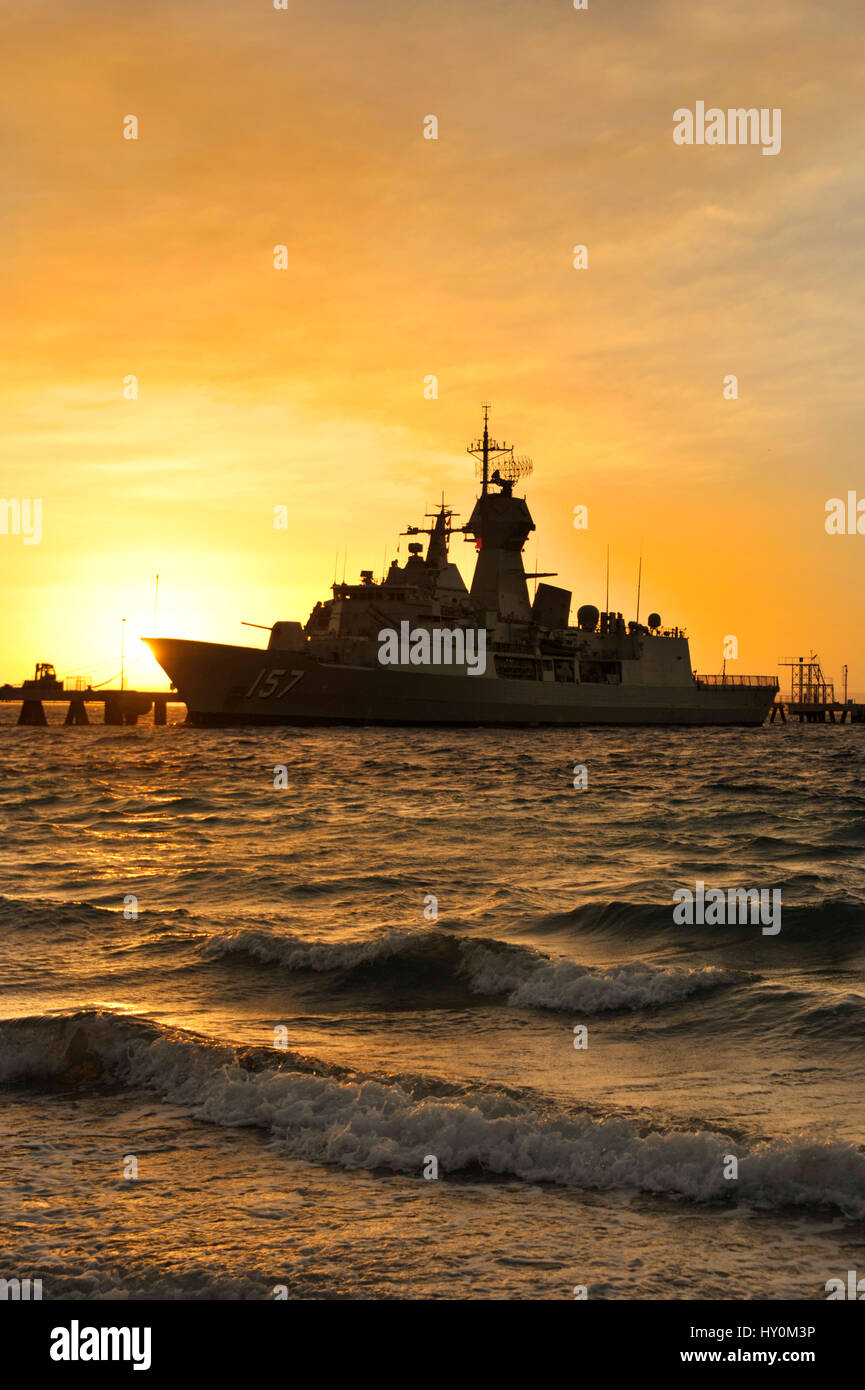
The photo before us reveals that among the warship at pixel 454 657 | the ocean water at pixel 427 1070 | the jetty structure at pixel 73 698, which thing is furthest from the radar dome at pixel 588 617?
the ocean water at pixel 427 1070

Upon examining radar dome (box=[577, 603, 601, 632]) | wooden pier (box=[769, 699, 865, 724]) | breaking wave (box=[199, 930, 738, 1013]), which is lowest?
breaking wave (box=[199, 930, 738, 1013])

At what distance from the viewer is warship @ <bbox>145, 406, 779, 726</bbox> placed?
2367 inches

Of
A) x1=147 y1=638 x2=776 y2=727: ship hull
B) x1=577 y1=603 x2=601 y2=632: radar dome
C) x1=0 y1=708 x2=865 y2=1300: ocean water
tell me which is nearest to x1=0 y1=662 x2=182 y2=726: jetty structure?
x1=147 y1=638 x2=776 y2=727: ship hull

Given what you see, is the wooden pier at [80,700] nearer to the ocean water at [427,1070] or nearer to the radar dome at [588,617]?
the radar dome at [588,617]

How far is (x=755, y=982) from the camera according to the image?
1080 cm

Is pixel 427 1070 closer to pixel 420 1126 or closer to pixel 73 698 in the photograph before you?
pixel 420 1126

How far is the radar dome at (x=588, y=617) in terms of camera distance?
78312 millimetres

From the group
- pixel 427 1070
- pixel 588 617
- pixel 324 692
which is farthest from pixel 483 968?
pixel 588 617

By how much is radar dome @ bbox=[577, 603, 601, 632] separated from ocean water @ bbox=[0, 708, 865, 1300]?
5772 cm

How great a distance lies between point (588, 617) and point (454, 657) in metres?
18.3

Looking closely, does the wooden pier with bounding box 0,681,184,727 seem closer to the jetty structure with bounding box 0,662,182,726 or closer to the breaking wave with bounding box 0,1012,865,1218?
the jetty structure with bounding box 0,662,182,726

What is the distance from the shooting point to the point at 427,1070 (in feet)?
26.1

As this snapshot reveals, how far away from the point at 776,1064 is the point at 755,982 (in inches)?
108
